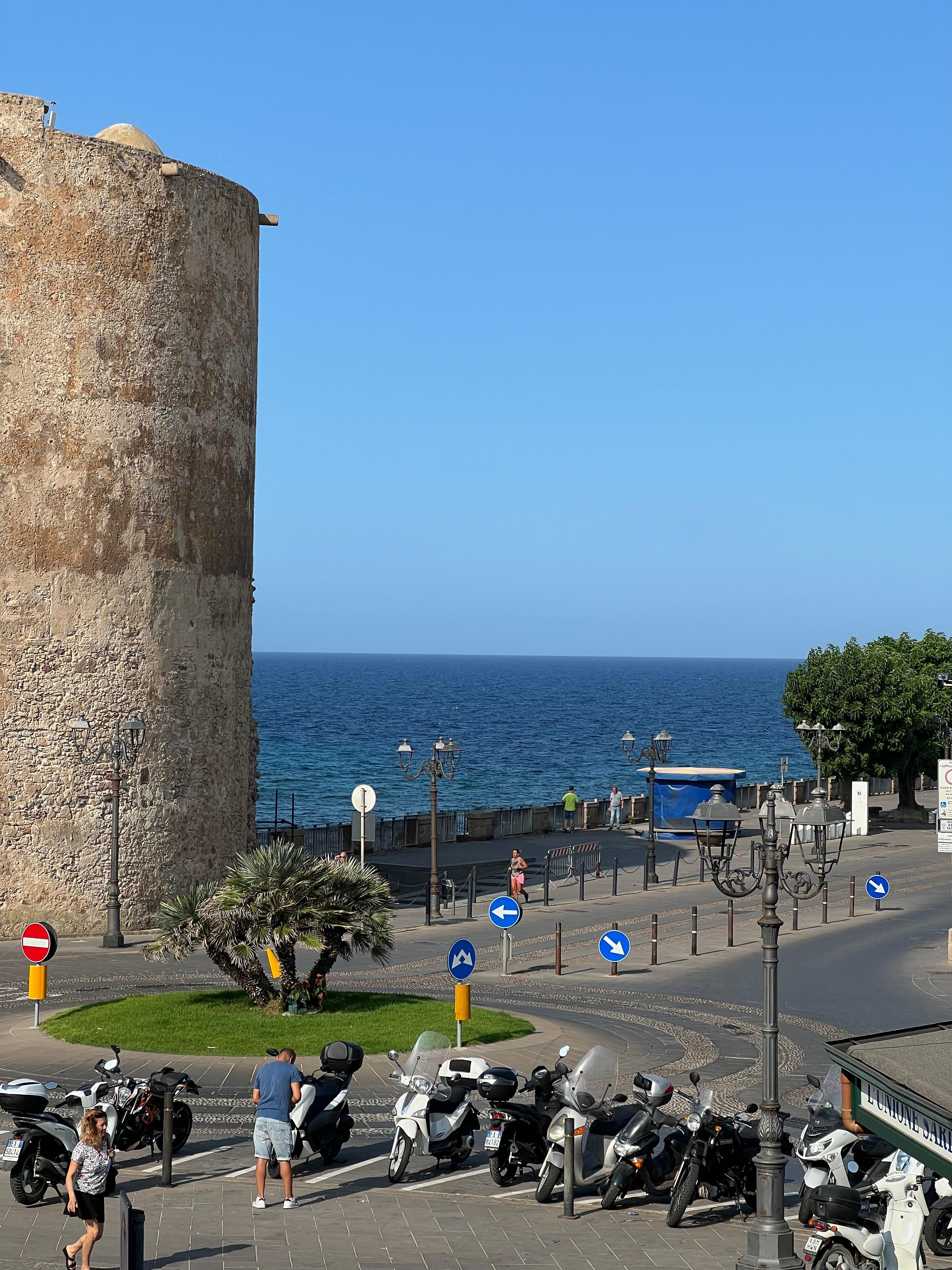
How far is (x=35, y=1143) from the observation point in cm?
1330

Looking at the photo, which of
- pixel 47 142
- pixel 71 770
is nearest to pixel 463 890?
pixel 71 770

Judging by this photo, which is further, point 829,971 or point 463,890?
point 463,890

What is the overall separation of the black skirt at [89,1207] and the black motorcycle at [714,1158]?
4.81 meters

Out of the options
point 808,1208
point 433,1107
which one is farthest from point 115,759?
point 808,1208

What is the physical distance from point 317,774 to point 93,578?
70921 mm

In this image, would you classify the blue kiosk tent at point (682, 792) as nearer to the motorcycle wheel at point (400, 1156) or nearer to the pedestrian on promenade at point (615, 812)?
the pedestrian on promenade at point (615, 812)

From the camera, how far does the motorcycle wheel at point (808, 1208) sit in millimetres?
12891

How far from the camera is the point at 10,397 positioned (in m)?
30.6

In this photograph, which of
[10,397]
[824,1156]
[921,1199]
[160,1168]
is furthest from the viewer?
[10,397]

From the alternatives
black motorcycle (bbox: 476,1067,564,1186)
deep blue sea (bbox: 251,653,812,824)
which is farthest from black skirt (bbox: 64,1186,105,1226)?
deep blue sea (bbox: 251,653,812,824)

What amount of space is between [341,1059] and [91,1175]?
3.75m

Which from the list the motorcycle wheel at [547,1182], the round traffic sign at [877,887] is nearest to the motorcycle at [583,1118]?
the motorcycle wheel at [547,1182]

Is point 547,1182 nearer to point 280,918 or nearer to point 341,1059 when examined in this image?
point 341,1059

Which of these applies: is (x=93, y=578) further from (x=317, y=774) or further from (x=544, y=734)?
(x=544, y=734)
